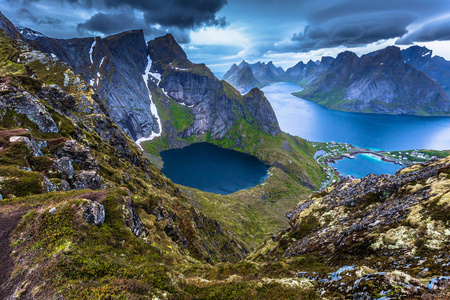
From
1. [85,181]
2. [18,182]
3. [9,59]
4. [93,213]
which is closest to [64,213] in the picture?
[93,213]

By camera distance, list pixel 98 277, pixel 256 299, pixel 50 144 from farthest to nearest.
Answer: pixel 50 144
pixel 256 299
pixel 98 277

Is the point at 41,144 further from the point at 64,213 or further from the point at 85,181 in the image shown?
the point at 64,213

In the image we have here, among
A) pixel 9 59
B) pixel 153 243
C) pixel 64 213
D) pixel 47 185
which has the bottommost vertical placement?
pixel 153 243

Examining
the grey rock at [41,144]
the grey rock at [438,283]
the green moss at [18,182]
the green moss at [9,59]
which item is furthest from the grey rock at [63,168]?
the green moss at [9,59]

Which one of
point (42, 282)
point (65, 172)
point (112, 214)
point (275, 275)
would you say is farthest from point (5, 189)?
point (275, 275)

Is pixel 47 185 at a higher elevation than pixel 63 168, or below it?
higher

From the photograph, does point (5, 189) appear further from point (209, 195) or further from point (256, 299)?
point (209, 195)
